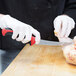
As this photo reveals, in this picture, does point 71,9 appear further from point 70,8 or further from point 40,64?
point 40,64

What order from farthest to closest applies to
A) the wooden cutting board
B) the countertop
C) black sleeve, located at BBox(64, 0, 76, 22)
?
black sleeve, located at BBox(64, 0, 76, 22)
the countertop
the wooden cutting board

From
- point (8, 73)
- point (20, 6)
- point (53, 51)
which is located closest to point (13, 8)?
Result: point (20, 6)

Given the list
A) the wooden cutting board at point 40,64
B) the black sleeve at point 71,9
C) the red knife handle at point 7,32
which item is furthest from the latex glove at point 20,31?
the black sleeve at point 71,9

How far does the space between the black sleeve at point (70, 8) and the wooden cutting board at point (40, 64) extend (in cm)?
28

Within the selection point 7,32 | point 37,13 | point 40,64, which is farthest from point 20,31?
point 37,13

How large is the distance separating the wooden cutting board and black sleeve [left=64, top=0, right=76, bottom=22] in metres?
0.28

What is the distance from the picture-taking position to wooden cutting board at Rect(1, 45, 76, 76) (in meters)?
0.92

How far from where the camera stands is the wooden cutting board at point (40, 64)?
92 centimetres

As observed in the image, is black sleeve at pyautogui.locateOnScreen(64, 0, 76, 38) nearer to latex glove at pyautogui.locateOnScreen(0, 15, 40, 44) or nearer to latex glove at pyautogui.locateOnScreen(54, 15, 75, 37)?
latex glove at pyautogui.locateOnScreen(54, 15, 75, 37)

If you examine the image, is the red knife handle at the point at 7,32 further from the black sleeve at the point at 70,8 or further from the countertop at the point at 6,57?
the black sleeve at the point at 70,8

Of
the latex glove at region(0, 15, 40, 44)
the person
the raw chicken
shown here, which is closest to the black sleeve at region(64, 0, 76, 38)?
the person

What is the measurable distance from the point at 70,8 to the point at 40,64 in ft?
1.94

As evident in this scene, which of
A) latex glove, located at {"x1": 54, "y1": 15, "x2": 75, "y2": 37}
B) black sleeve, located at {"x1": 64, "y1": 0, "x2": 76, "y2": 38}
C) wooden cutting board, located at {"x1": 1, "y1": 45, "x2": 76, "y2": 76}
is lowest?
wooden cutting board, located at {"x1": 1, "y1": 45, "x2": 76, "y2": 76}

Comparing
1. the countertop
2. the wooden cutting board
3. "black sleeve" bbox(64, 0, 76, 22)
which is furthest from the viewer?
"black sleeve" bbox(64, 0, 76, 22)
